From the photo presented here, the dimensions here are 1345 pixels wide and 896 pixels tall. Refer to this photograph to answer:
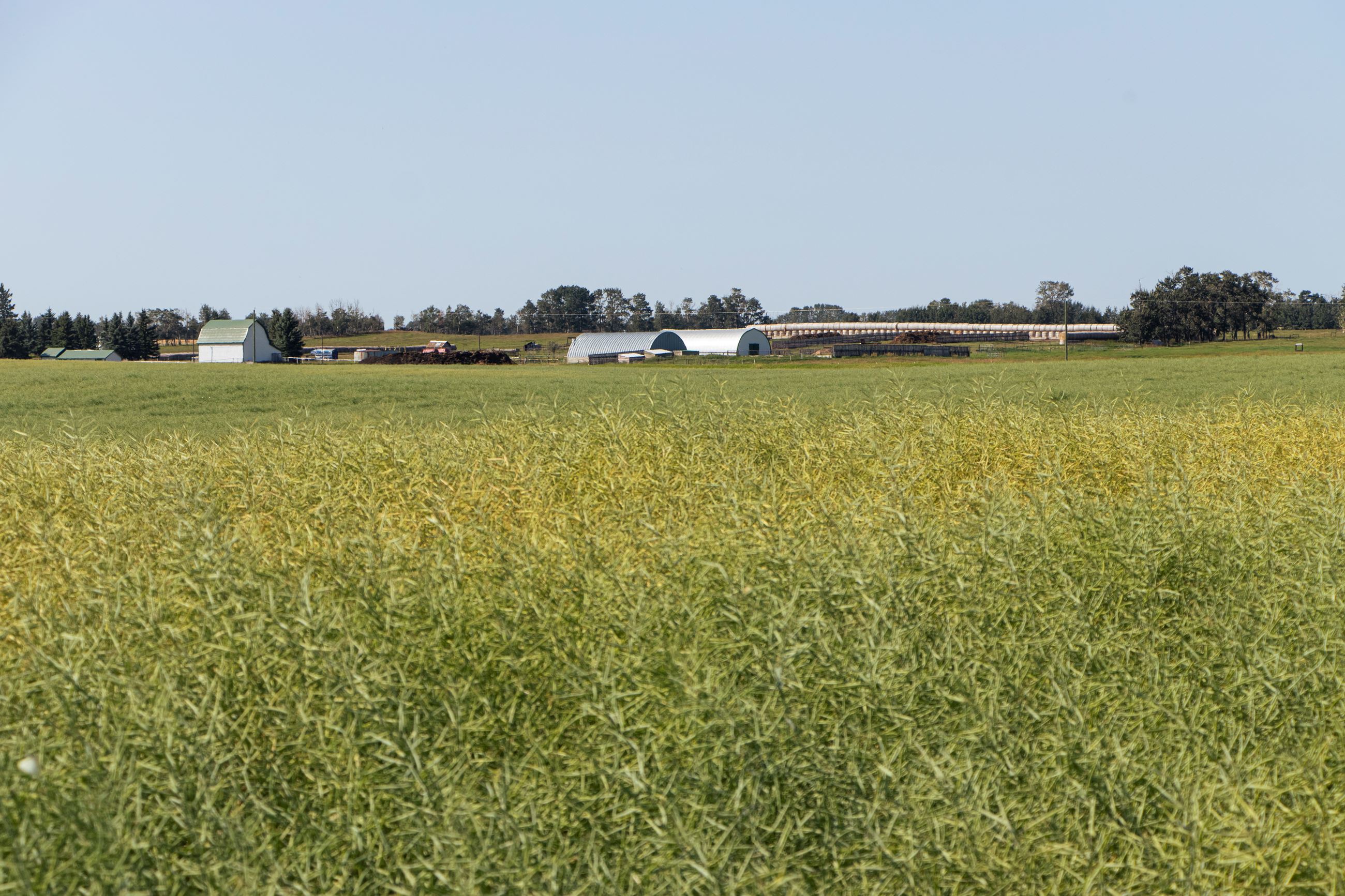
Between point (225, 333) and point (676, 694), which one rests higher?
point (225, 333)

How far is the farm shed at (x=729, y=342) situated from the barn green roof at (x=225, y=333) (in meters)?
37.3

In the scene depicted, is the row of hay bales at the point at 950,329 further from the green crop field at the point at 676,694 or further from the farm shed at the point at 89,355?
the green crop field at the point at 676,694

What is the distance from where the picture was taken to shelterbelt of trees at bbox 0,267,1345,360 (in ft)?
321

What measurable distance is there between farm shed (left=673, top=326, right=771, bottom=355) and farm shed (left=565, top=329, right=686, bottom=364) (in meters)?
2.83

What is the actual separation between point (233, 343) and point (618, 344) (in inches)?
1234

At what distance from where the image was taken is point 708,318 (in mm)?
194625

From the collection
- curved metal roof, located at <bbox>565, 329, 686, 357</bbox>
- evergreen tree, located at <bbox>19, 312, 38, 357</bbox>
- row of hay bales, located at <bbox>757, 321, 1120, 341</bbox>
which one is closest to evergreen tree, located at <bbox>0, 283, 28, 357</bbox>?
evergreen tree, located at <bbox>19, 312, 38, 357</bbox>

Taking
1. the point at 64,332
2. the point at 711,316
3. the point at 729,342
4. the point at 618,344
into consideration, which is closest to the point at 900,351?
the point at 729,342

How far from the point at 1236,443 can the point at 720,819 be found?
9.69m

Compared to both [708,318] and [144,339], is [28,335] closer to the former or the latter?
[144,339]

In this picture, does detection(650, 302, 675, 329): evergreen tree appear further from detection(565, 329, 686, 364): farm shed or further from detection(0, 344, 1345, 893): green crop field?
detection(0, 344, 1345, 893): green crop field

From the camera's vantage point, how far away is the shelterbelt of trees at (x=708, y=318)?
321ft

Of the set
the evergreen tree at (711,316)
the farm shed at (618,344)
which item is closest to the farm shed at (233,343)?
the farm shed at (618,344)

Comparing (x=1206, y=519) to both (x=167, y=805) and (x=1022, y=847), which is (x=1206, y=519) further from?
(x=167, y=805)
